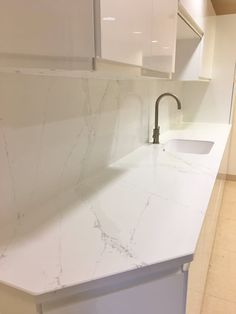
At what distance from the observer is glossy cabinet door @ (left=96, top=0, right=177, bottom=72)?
1.99ft

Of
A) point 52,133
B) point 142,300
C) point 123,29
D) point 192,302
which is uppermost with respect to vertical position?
point 123,29

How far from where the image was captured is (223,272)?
1898 millimetres

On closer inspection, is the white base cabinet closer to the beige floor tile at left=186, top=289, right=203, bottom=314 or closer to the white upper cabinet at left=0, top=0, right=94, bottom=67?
the beige floor tile at left=186, top=289, right=203, bottom=314

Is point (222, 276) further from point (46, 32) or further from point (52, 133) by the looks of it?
point (46, 32)

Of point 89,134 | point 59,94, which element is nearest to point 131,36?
point 59,94

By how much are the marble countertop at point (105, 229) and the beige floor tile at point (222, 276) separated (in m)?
0.85

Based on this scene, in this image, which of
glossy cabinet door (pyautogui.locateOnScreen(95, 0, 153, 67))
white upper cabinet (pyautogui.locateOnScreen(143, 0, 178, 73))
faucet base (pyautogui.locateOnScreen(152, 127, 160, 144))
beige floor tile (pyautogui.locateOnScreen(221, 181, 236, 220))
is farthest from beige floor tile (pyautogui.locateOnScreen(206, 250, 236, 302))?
glossy cabinet door (pyautogui.locateOnScreen(95, 0, 153, 67))

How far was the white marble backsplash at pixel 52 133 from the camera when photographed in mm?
842

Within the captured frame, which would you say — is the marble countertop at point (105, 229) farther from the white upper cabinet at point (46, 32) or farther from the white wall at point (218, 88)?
the white wall at point (218, 88)

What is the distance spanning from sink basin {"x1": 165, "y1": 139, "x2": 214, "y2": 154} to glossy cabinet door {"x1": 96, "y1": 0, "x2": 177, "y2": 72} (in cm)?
111

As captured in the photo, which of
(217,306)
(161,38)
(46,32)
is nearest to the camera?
(46,32)

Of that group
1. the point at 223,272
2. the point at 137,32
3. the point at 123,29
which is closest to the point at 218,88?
the point at 223,272

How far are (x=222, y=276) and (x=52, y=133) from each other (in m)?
1.58

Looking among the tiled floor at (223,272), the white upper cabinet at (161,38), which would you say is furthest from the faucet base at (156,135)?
the tiled floor at (223,272)
